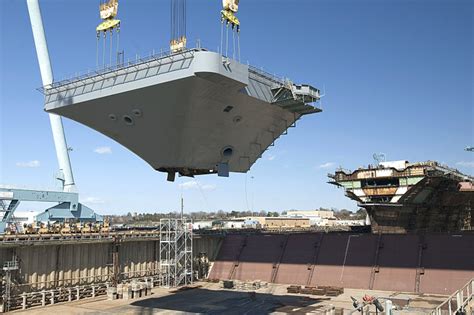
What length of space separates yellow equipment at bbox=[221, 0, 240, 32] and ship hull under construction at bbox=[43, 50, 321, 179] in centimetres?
229

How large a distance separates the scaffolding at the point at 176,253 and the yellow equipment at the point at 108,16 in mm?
16805

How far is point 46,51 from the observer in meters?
47.5

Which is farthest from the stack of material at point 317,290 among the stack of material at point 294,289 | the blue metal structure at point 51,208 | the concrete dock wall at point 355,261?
the blue metal structure at point 51,208

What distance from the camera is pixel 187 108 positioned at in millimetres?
20125

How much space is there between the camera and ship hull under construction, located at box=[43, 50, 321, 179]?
61.9 feet

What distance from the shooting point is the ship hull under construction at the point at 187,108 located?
1888 centimetres

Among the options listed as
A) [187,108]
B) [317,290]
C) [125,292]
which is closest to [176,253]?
[125,292]

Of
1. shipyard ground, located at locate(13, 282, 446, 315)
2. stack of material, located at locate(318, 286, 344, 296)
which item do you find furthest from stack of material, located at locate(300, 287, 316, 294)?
stack of material, located at locate(318, 286, 344, 296)

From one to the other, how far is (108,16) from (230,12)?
257 inches

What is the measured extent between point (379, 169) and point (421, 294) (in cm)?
1679

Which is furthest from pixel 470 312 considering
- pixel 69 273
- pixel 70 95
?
pixel 69 273

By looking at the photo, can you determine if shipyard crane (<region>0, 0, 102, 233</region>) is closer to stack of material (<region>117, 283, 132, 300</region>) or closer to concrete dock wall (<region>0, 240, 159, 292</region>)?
concrete dock wall (<region>0, 240, 159, 292</region>)

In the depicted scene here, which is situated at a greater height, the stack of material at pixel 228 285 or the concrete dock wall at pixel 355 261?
the concrete dock wall at pixel 355 261

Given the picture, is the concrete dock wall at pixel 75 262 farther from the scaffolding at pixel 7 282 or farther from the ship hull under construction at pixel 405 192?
the ship hull under construction at pixel 405 192
